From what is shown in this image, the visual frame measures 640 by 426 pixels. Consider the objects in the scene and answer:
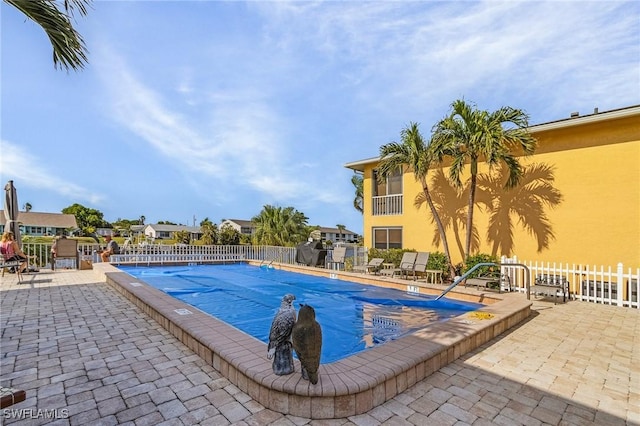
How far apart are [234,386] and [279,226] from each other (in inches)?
760

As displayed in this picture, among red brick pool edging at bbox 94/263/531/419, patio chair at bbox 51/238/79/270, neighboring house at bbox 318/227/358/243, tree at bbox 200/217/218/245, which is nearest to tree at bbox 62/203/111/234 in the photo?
neighboring house at bbox 318/227/358/243

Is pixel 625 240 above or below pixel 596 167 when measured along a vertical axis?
below

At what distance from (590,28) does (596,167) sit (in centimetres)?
401

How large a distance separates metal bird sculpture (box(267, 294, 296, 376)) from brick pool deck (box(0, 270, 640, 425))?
389mm

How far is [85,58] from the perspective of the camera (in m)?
3.90

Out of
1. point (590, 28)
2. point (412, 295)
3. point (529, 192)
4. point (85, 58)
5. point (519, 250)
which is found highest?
point (590, 28)

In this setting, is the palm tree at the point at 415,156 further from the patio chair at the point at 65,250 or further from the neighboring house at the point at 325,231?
the neighboring house at the point at 325,231

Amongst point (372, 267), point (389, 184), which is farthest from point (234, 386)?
point (389, 184)

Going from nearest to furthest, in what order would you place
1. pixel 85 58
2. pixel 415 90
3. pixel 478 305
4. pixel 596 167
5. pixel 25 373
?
pixel 25 373 → pixel 85 58 → pixel 478 305 → pixel 596 167 → pixel 415 90

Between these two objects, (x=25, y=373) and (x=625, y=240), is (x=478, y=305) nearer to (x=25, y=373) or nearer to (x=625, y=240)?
(x=625, y=240)

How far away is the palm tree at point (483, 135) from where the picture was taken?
9.60m

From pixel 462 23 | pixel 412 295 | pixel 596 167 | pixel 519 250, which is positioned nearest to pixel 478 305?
pixel 412 295

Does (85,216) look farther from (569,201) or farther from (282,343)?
(569,201)

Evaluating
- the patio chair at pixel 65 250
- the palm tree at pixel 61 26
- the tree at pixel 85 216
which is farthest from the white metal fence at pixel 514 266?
the tree at pixel 85 216
